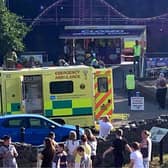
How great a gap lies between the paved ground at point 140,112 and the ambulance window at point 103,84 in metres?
3.40

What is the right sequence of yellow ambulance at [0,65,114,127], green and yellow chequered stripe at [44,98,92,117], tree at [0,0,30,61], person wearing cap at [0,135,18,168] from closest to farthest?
person wearing cap at [0,135,18,168]
yellow ambulance at [0,65,114,127]
green and yellow chequered stripe at [44,98,92,117]
tree at [0,0,30,61]

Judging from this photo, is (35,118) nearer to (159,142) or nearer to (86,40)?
(159,142)

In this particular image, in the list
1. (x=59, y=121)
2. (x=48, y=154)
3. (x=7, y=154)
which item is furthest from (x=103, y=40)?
(x=48, y=154)

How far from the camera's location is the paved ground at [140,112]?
32719 millimetres

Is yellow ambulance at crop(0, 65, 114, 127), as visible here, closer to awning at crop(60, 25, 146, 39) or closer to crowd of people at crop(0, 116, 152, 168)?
crowd of people at crop(0, 116, 152, 168)

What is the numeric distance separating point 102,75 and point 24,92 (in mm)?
3144

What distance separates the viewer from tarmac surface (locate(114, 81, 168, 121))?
32812 millimetres

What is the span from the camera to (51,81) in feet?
90.6

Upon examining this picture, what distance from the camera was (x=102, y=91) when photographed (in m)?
28.8

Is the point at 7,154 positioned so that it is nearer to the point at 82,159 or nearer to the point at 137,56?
the point at 82,159

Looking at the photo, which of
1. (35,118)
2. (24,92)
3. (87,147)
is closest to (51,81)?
(24,92)

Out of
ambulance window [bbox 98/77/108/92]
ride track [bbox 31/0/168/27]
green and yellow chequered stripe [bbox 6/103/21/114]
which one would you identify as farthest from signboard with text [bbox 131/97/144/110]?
ride track [bbox 31/0/168/27]

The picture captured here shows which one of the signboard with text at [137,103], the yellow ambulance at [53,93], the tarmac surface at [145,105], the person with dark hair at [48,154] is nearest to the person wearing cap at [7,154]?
the person with dark hair at [48,154]

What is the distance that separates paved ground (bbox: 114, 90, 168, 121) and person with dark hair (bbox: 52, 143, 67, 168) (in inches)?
509
